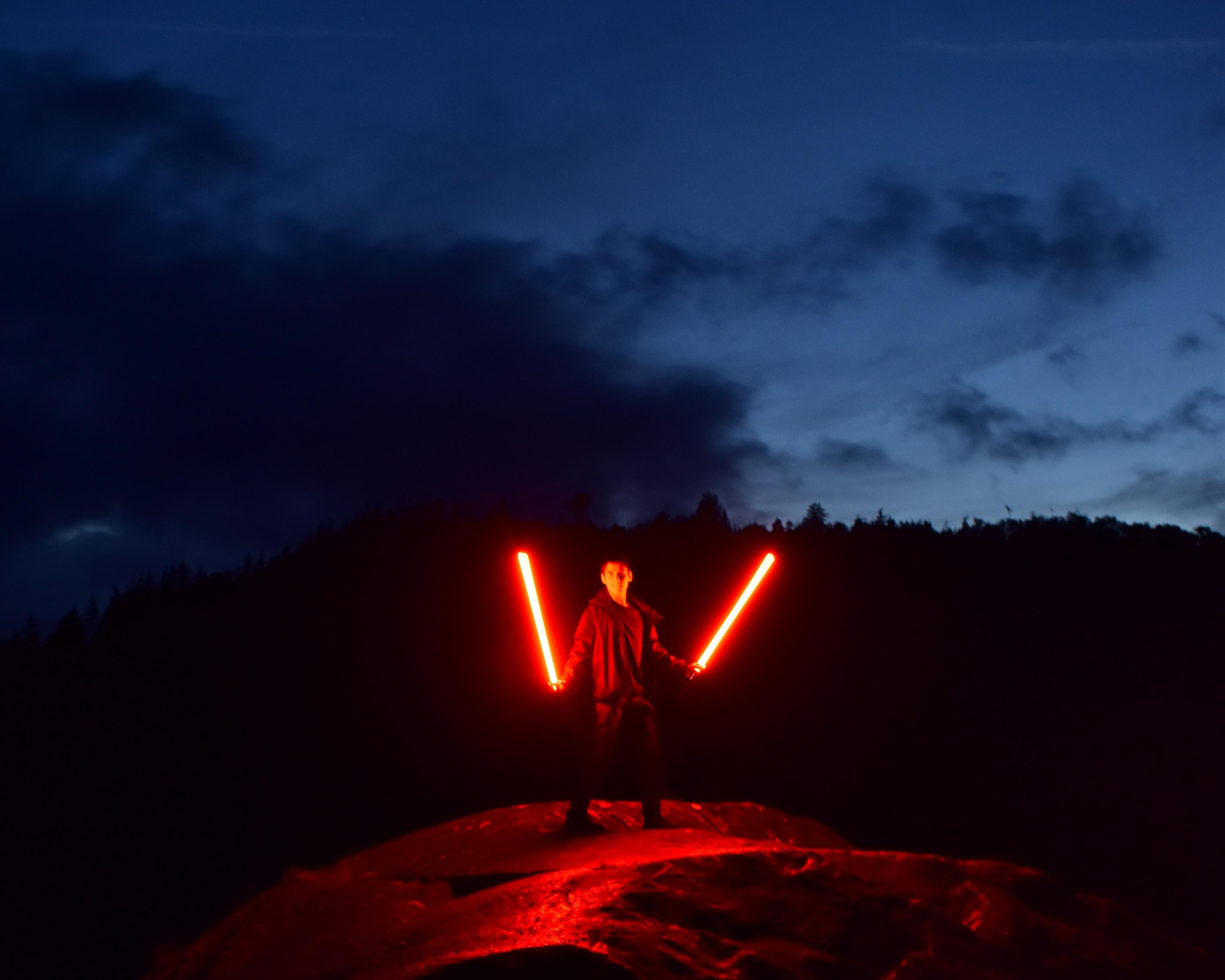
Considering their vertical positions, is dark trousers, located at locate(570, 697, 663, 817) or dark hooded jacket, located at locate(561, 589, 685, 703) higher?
dark hooded jacket, located at locate(561, 589, 685, 703)

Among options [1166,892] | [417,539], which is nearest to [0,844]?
[417,539]

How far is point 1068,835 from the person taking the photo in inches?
463

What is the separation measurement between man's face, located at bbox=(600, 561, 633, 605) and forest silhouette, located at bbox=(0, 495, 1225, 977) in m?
4.54

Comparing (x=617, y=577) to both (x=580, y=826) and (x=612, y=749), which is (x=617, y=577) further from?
(x=580, y=826)

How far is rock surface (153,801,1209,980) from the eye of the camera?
462cm

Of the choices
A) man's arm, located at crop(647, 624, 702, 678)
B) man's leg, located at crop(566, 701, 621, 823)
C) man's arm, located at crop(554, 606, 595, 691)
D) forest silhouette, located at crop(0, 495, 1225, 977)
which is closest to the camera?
man's leg, located at crop(566, 701, 621, 823)

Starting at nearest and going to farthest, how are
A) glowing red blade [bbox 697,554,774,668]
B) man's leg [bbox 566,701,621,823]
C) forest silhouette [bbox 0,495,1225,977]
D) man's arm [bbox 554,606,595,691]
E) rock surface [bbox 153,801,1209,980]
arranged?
rock surface [bbox 153,801,1209,980] → glowing red blade [bbox 697,554,774,668] → man's leg [bbox 566,701,621,823] → man's arm [bbox 554,606,595,691] → forest silhouette [bbox 0,495,1225,977]

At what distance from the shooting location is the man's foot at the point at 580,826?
7.98 meters

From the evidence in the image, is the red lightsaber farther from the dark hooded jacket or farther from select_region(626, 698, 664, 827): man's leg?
select_region(626, 698, 664, 827): man's leg

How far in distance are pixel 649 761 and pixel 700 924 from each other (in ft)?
9.81

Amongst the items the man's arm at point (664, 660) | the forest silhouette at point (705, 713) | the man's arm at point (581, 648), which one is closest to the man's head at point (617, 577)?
the man's arm at point (581, 648)

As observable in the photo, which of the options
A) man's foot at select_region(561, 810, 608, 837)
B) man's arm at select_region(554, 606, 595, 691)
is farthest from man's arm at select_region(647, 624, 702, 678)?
man's foot at select_region(561, 810, 608, 837)

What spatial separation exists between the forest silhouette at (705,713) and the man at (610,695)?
441 centimetres

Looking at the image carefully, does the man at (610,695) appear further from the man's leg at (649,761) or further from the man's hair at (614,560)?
Result: the man's hair at (614,560)
